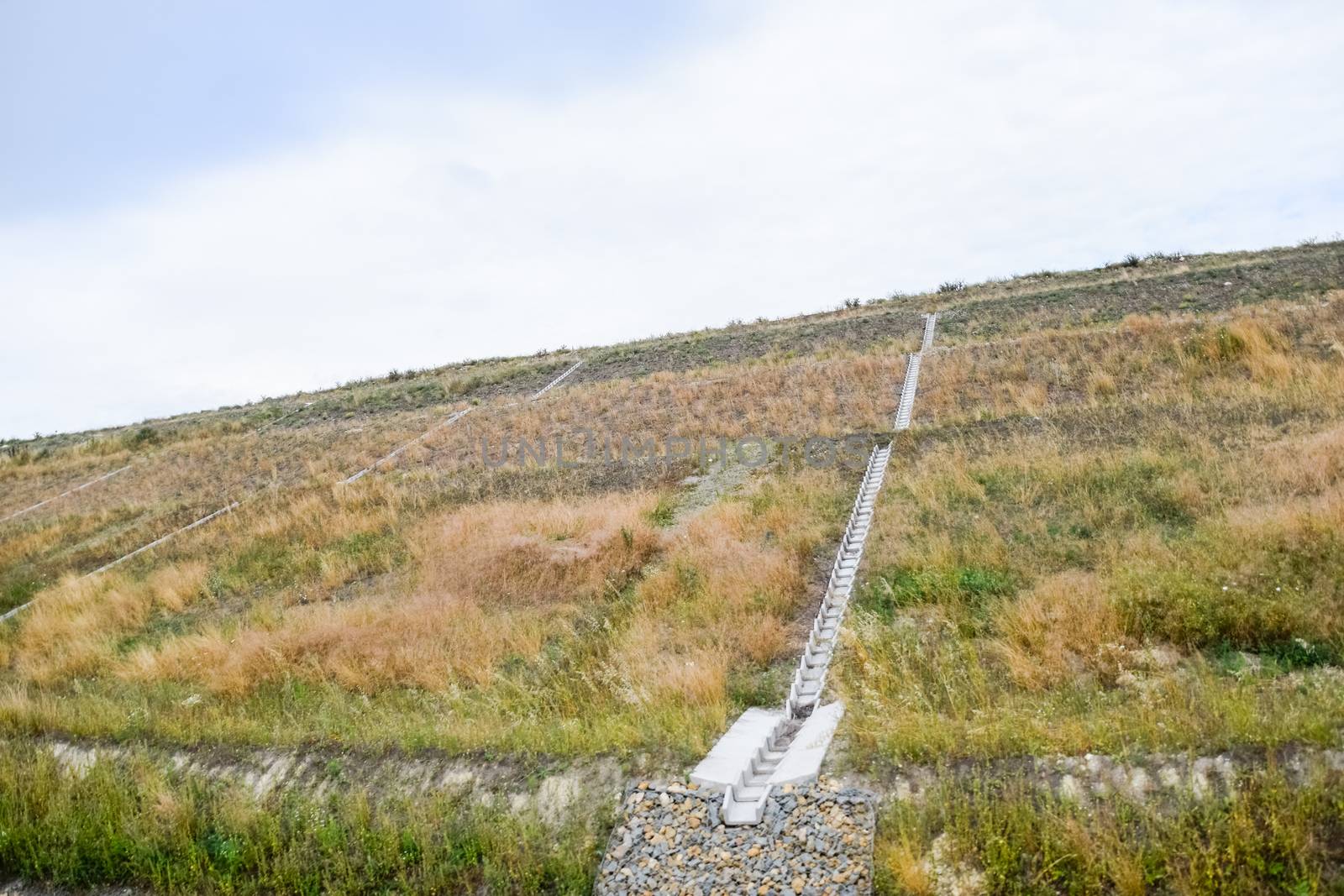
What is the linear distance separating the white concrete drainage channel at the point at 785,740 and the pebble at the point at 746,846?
4.3 inches

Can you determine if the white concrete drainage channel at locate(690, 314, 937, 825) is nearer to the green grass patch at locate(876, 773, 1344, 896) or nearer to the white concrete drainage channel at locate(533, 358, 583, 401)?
the green grass patch at locate(876, 773, 1344, 896)

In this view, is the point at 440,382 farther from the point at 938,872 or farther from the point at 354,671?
the point at 938,872

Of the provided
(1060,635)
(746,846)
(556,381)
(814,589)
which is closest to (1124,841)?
(746,846)

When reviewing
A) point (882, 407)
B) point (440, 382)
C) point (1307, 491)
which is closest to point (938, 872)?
point (1307, 491)

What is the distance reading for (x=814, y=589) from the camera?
10.4m

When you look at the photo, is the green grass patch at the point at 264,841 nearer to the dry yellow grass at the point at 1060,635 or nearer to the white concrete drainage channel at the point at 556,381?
the dry yellow grass at the point at 1060,635

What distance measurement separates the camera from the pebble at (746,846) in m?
5.38

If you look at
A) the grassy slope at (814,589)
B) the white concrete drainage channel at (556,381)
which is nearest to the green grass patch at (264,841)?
the grassy slope at (814,589)

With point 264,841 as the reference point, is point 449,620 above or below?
above

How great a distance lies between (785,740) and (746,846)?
146 centimetres

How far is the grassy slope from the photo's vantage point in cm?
679

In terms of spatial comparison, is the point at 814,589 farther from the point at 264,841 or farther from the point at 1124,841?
the point at 264,841

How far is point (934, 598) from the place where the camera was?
30.5 feet

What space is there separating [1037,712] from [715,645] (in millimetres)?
3407
